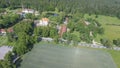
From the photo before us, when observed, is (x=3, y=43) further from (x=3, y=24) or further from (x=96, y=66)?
(x=96, y=66)

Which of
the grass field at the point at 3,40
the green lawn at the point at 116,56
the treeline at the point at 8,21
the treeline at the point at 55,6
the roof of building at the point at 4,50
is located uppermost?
the treeline at the point at 55,6

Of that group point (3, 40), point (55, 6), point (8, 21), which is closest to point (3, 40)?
point (3, 40)

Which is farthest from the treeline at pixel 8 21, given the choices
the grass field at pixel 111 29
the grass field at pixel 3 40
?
the grass field at pixel 111 29

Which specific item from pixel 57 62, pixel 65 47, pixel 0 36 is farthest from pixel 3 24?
pixel 57 62

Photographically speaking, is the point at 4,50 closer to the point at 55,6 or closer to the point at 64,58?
the point at 64,58

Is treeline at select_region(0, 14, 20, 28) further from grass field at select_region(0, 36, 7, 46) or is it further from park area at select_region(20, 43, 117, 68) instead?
Answer: park area at select_region(20, 43, 117, 68)

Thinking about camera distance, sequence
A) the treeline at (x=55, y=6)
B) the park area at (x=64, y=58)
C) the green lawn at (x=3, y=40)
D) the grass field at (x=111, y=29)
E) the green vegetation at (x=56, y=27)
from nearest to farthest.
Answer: the park area at (x=64, y=58) → the green lawn at (x=3, y=40) → the green vegetation at (x=56, y=27) → the grass field at (x=111, y=29) → the treeline at (x=55, y=6)

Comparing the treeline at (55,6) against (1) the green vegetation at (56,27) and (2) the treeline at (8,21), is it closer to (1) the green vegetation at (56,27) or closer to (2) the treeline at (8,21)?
(1) the green vegetation at (56,27)

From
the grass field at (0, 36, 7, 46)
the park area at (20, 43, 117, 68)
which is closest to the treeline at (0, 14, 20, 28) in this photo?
the grass field at (0, 36, 7, 46)
